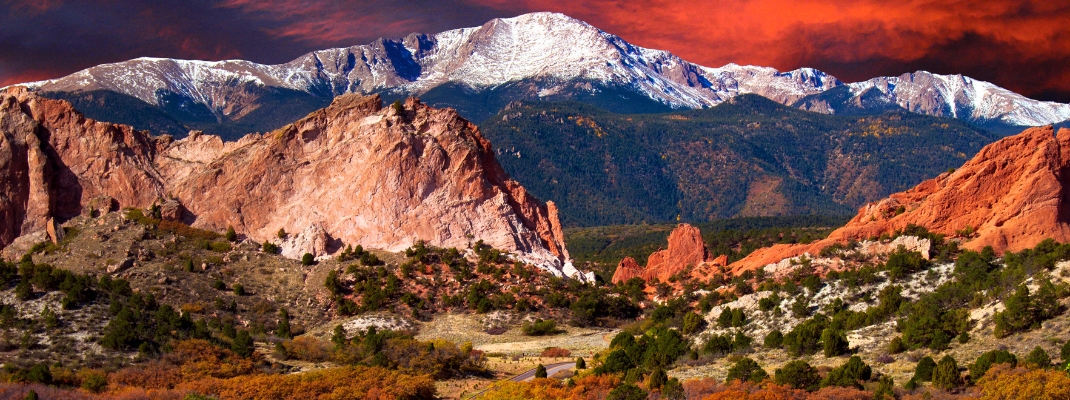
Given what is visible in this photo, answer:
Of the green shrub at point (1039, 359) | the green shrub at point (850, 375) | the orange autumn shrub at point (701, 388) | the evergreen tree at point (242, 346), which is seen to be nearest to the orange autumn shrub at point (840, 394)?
the green shrub at point (850, 375)

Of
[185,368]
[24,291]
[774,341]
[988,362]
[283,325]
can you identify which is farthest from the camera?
[283,325]

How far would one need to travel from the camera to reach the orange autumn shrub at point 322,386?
5331cm

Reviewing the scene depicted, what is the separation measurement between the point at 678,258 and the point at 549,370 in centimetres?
3940

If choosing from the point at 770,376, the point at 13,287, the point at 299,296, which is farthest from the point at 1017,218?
the point at 13,287

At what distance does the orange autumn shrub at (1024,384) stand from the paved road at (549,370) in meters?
24.6

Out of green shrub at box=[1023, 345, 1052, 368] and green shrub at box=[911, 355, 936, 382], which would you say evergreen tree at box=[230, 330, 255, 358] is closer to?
green shrub at box=[911, 355, 936, 382]

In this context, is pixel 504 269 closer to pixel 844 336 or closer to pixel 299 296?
pixel 299 296

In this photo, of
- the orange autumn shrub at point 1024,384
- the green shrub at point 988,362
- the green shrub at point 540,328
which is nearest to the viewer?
the orange autumn shrub at point 1024,384

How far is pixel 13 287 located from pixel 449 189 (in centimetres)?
3550

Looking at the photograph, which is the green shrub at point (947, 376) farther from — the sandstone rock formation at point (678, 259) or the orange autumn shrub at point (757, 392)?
the sandstone rock formation at point (678, 259)

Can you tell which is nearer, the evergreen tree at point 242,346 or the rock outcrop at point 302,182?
the evergreen tree at point 242,346

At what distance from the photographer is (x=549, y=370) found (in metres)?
65.2

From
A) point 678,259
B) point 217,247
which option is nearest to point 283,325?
point 217,247

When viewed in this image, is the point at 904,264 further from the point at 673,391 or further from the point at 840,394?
the point at 673,391
